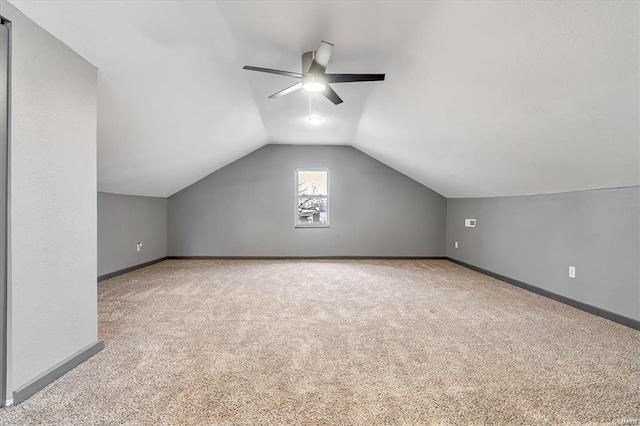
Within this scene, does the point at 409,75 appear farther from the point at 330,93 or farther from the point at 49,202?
the point at 49,202

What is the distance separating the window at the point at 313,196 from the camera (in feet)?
22.3

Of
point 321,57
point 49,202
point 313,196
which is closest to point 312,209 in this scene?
point 313,196

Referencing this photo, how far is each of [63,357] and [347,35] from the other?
3102mm

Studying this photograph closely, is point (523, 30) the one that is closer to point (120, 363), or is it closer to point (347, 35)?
point (347, 35)

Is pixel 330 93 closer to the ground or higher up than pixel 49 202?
higher up

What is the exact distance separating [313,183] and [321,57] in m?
4.34

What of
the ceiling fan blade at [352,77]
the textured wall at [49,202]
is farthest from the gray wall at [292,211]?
the textured wall at [49,202]

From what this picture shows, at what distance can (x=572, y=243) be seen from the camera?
3.46 meters

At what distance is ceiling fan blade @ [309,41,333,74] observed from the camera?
246 centimetres

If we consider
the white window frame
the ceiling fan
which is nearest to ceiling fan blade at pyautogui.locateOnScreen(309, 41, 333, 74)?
the ceiling fan

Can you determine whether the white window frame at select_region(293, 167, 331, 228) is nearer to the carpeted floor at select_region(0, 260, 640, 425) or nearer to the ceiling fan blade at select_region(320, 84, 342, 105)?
the carpeted floor at select_region(0, 260, 640, 425)

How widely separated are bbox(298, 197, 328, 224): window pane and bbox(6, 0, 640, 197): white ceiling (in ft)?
8.47

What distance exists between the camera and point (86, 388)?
1806mm

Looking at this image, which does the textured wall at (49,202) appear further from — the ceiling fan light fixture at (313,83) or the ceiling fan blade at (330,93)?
the ceiling fan blade at (330,93)
